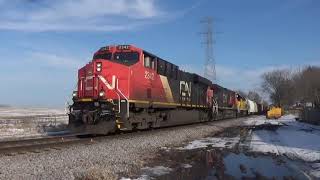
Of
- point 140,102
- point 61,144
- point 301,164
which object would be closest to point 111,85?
point 140,102

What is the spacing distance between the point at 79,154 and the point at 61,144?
2938 millimetres

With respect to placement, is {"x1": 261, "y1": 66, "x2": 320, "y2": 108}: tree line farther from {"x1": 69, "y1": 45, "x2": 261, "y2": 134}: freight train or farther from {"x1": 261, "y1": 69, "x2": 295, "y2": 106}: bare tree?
{"x1": 69, "y1": 45, "x2": 261, "y2": 134}: freight train

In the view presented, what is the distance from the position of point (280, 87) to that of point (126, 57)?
104951 mm

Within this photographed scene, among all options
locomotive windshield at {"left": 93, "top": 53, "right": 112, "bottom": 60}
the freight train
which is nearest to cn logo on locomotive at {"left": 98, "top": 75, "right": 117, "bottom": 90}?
the freight train

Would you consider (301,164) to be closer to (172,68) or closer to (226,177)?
(226,177)

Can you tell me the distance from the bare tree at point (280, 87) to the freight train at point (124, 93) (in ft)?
293

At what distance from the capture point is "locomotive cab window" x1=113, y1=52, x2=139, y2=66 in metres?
21.5

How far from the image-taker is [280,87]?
4764 inches

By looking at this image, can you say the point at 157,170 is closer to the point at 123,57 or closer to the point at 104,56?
the point at 123,57

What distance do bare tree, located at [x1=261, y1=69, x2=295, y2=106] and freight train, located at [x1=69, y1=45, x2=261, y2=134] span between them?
3517 inches

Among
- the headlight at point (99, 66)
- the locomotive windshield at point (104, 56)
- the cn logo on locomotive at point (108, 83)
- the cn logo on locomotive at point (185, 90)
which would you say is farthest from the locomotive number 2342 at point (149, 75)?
the cn logo on locomotive at point (185, 90)

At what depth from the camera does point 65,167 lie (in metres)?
11.0

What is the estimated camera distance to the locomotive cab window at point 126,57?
21.5 meters

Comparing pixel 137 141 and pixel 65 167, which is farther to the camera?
pixel 137 141
